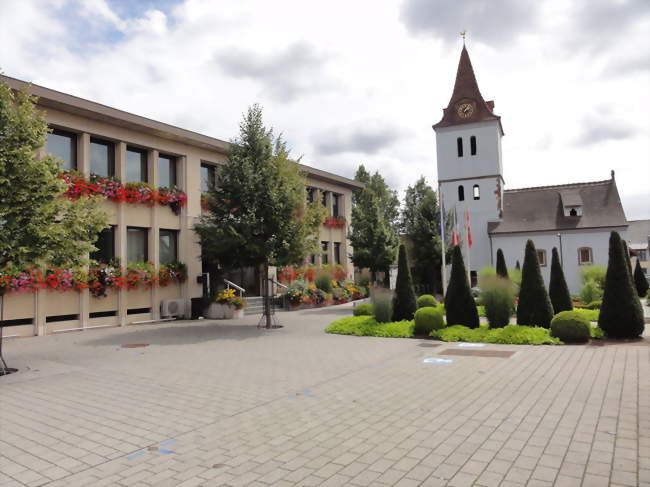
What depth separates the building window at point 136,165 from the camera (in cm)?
1919

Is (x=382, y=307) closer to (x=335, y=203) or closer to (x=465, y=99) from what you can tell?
(x=335, y=203)

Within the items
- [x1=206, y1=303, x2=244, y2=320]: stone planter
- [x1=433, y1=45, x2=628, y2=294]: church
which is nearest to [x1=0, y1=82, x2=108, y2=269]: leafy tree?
[x1=206, y1=303, x2=244, y2=320]: stone planter

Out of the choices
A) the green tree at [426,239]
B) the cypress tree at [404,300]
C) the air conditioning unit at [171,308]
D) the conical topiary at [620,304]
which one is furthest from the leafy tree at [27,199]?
the green tree at [426,239]

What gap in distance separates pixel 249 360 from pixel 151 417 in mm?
4141

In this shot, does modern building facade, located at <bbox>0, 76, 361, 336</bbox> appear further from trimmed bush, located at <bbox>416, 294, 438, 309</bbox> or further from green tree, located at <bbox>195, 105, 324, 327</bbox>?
trimmed bush, located at <bbox>416, 294, 438, 309</bbox>

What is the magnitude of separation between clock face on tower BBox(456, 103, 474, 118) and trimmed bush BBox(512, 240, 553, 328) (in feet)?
110

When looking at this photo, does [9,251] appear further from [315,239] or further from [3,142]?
[315,239]

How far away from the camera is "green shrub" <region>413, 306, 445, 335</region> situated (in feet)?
44.8

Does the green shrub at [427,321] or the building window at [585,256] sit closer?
the green shrub at [427,321]

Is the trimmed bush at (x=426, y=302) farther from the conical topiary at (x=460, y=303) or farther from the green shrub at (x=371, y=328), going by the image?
the conical topiary at (x=460, y=303)

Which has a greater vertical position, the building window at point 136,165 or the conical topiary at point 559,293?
the building window at point 136,165

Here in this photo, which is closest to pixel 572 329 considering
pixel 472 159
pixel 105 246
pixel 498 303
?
pixel 498 303

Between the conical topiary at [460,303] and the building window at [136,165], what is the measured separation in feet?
42.3

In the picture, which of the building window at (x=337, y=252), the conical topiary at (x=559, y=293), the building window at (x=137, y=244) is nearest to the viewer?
the conical topiary at (x=559, y=293)
